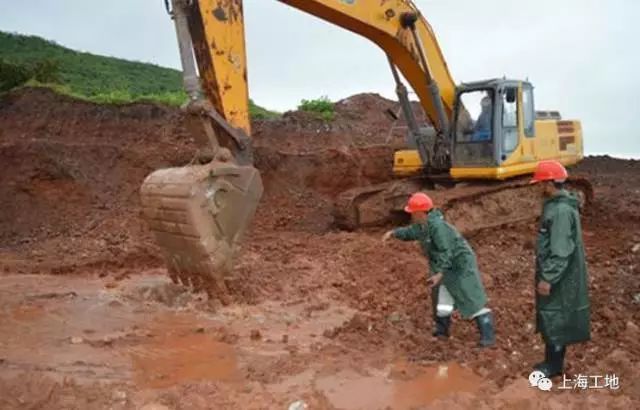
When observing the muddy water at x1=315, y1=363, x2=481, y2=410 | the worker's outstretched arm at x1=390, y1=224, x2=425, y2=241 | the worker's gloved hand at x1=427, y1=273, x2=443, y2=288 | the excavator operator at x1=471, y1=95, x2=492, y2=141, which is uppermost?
the excavator operator at x1=471, y1=95, x2=492, y2=141

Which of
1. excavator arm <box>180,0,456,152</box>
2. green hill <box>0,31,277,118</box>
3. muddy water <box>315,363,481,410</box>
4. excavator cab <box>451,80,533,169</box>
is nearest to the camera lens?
muddy water <box>315,363,481,410</box>

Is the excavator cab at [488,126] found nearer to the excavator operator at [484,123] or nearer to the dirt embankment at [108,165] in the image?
the excavator operator at [484,123]

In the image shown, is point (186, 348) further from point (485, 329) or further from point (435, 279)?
point (485, 329)

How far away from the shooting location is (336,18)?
9703 millimetres

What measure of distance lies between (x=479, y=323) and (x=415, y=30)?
5.59m

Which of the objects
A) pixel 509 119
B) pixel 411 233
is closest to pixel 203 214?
pixel 411 233

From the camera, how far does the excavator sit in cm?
745

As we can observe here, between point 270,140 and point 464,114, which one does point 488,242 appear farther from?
point 270,140

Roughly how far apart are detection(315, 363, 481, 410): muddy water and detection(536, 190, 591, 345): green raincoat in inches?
27.7

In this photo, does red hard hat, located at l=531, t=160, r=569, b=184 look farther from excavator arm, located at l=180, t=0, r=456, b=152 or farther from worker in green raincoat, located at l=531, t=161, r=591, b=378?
excavator arm, located at l=180, t=0, r=456, b=152

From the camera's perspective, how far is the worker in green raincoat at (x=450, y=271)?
6.15 metres

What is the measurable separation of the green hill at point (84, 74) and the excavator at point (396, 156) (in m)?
7.85

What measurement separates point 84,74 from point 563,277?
21.1 m

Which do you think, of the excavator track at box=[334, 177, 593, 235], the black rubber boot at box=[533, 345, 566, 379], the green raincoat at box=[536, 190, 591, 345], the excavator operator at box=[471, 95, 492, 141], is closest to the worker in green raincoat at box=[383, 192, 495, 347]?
the black rubber boot at box=[533, 345, 566, 379]
